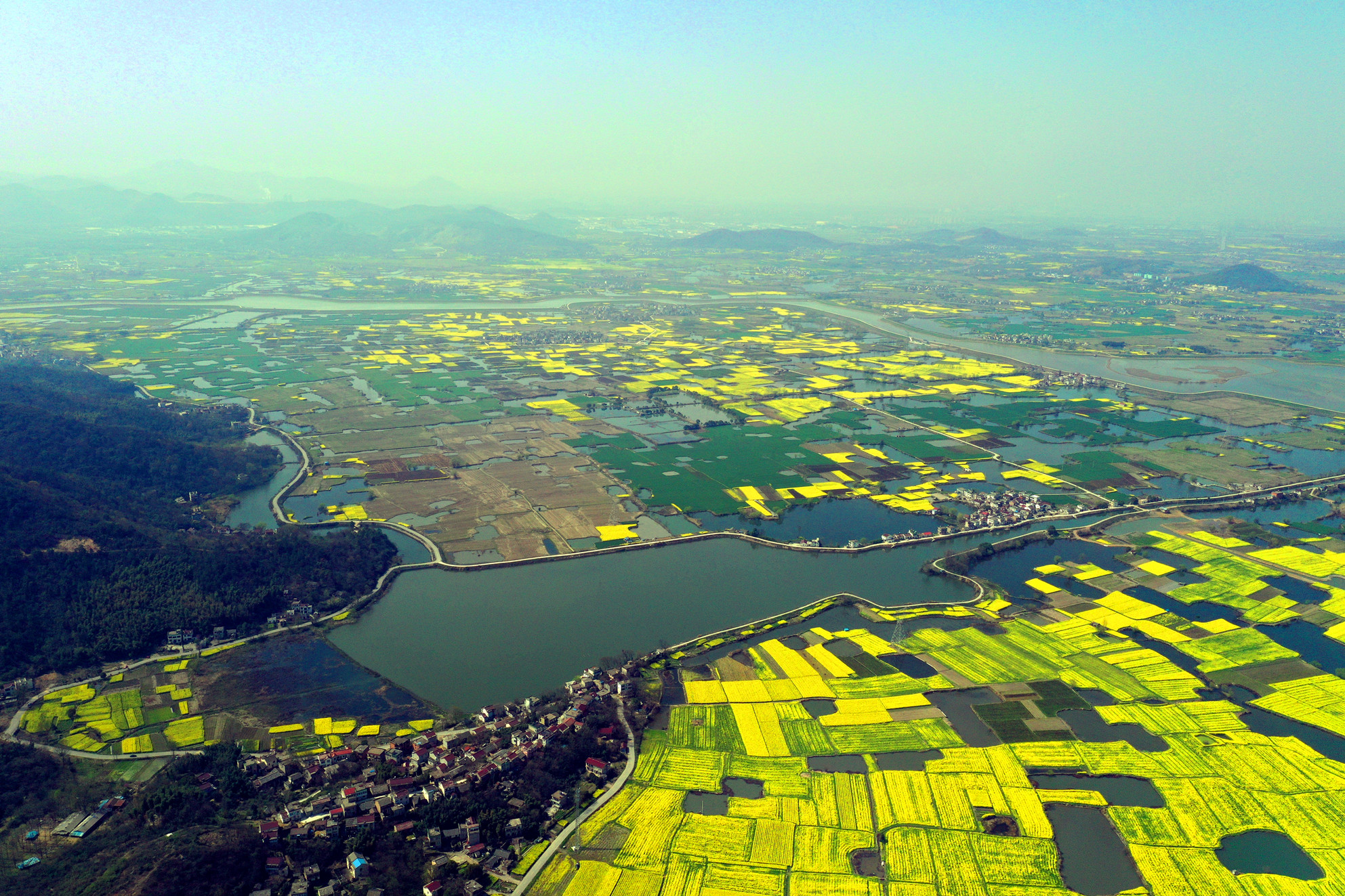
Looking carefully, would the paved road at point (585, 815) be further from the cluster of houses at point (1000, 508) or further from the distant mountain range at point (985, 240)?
the distant mountain range at point (985, 240)

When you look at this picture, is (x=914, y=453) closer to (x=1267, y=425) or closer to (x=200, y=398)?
(x=1267, y=425)

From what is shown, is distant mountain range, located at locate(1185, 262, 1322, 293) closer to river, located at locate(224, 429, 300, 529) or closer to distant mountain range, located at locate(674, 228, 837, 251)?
distant mountain range, located at locate(674, 228, 837, 251)

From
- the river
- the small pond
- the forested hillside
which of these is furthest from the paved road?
the river

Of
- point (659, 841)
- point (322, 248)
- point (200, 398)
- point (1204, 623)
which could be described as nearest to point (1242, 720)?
→ point (1204, 623)

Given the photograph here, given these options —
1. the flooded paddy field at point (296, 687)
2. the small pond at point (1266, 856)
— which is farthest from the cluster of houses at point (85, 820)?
the small pond at point (1266, 856)

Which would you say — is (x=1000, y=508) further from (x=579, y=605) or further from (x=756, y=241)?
(x=756, y=241)

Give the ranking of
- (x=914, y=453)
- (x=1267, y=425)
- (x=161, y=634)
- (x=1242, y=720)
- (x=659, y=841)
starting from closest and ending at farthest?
(x=659, y=841) → (x=1242, y=720) → (x=161, y=634) → (x=914, y=453) → (x=1267, y=425)

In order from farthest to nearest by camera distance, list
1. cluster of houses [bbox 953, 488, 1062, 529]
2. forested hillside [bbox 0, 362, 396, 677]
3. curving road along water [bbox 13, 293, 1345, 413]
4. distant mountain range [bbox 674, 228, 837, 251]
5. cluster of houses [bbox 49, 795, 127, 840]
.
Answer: distant mountain range [bbox 674, 228, 837, 251] < curving road along water [bbox 13, 293, 1345, 413] < cluster of houses [bbox 953, 488, 1062, 529] < forested hillside [bbox 0, 362, 396, 677] < cluster of houses [bbox 49, 795, 127, 840]
